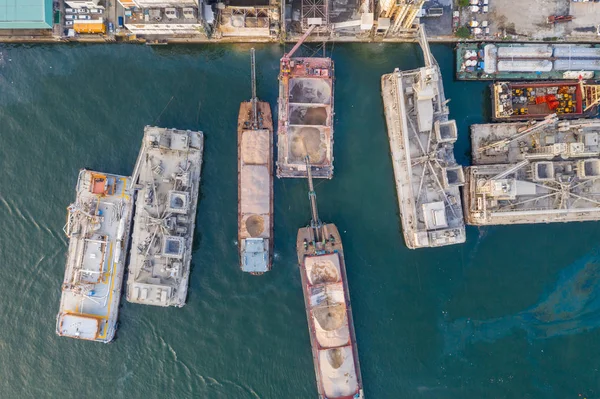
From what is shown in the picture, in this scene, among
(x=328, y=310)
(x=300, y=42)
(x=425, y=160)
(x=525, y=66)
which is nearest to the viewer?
(x=425, y=160)

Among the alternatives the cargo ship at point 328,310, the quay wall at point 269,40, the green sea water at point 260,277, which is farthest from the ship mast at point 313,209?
the quay wall at point 269,40

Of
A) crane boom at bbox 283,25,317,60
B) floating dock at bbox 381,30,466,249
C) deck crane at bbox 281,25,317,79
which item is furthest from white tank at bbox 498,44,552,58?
deck crane at bbox 281,25,317,79

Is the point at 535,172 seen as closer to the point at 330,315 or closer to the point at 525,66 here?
Answer: the point at 525,66

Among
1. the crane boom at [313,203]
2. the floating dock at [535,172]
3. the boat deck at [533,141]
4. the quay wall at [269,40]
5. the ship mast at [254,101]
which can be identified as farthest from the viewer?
the quay wall at [269,40]

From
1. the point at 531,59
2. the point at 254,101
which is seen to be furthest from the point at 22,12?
the point at 531,59

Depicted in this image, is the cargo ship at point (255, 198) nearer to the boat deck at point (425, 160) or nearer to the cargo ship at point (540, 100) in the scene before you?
the boat deck at point (425, 160)

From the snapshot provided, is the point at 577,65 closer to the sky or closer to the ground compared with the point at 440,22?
closer to the ground
